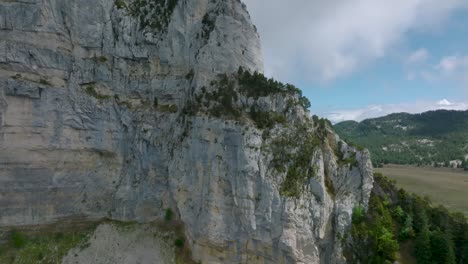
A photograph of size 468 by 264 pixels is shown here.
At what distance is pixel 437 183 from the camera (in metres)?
104

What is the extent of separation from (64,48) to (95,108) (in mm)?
10080

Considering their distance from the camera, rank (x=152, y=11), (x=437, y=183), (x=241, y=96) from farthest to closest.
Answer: (x=437, y=183) < (x=152, y=11) < (x=241, y=96)

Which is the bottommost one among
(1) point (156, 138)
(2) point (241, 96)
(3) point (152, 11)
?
(1) point (156, 138)

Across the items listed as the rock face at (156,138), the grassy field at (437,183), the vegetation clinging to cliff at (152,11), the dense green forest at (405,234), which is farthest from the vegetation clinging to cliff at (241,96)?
the grassy field at (437,183)

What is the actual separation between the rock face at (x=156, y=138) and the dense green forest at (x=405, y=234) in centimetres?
237

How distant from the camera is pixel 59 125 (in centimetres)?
4634

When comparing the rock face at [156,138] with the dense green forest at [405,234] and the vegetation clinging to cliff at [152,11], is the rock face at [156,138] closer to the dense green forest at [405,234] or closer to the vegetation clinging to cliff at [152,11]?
the vegetation clinging to cliff at [152,11]

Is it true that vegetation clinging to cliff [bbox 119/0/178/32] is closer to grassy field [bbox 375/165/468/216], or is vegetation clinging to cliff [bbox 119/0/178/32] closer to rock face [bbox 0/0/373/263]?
rock face [bbox 0/0/373/263]

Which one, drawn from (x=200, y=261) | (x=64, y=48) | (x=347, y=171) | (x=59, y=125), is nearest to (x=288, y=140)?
(x=347, y=171)

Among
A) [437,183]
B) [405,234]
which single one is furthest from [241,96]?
[437,183]

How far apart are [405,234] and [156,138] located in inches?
1527

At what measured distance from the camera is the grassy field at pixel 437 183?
83875 mm

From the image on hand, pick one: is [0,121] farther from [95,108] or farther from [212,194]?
[212,194]

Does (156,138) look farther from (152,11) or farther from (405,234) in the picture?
(405,234)
